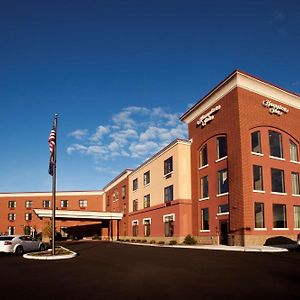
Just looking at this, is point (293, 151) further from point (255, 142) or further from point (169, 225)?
point (169, 225)

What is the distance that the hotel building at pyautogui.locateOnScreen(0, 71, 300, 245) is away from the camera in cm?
3509

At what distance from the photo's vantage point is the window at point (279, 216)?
36.1 m

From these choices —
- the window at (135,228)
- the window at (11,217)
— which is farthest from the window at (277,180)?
the window at (11,217)

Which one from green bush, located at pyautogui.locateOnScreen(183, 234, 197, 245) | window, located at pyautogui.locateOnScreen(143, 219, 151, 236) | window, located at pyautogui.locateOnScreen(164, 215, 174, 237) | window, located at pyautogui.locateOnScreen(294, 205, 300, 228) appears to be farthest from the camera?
window, located at pyautogui.locateOnScreen(143, 219, 151, 236)

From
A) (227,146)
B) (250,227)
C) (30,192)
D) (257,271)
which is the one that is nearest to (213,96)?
(227,146)

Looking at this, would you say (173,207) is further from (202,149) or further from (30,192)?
(30,192)

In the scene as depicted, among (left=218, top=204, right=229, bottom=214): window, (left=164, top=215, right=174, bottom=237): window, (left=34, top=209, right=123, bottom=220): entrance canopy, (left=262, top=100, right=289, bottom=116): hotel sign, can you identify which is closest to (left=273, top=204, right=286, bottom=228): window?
(left=218, top=204, right=229, bottom=214): window

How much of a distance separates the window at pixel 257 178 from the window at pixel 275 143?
297 centimetres

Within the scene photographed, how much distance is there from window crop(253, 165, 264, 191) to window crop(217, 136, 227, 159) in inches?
142

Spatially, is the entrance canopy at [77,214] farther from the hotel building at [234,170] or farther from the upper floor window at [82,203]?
the upper floor window at [82,203]

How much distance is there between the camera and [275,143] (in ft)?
128

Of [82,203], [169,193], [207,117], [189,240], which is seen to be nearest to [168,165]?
[169,193]

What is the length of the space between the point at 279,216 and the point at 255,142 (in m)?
7.59

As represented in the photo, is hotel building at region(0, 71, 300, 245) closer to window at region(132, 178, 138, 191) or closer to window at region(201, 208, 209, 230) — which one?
window at region(201, 208, 209, 230)
